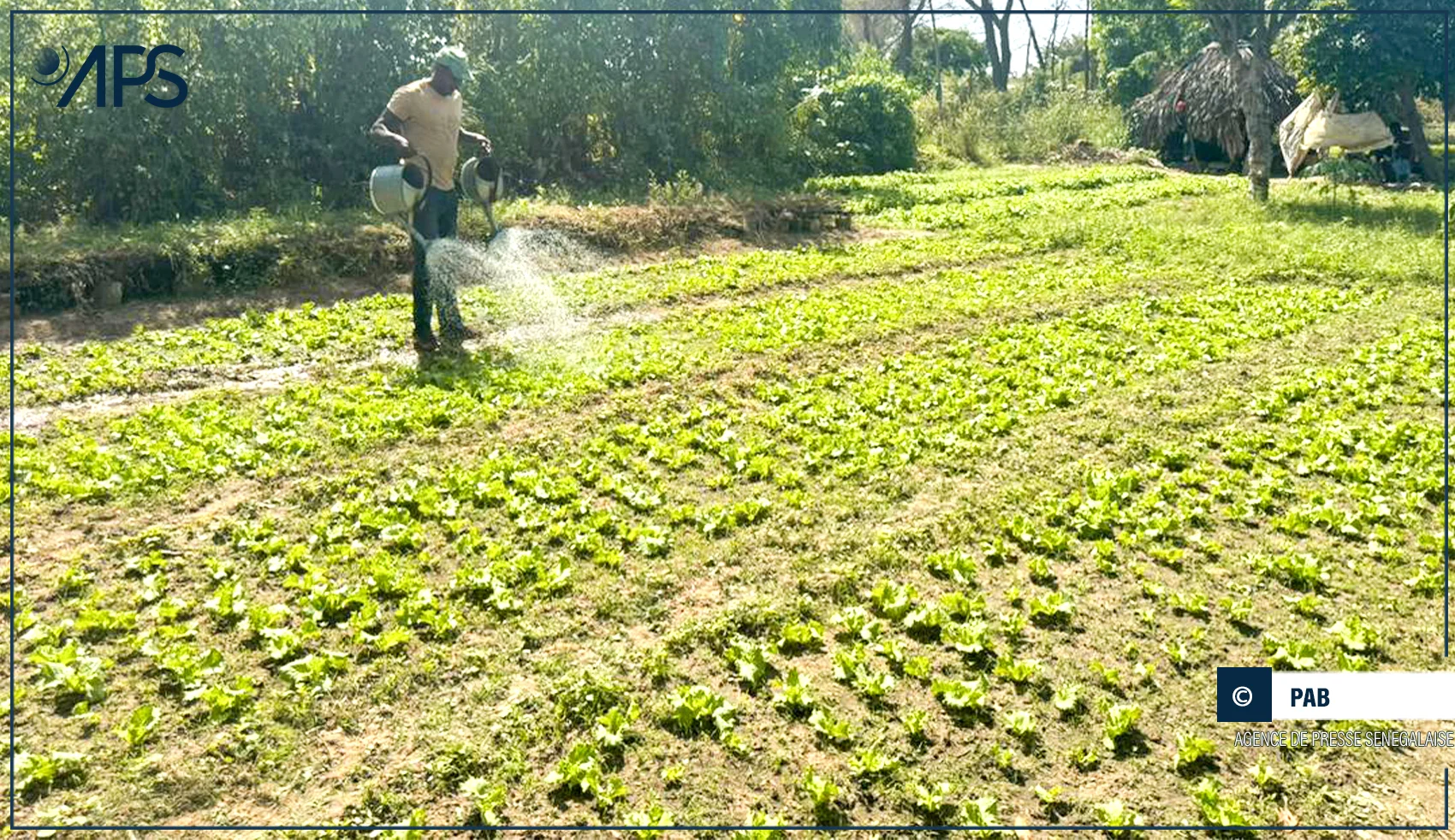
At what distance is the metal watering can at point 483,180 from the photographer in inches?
335

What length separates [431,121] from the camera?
819cm

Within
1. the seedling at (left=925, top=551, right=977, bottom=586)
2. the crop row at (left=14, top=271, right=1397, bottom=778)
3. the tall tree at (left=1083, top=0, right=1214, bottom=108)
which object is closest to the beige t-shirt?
the crop row at (left=14, top=271, right=1397, bottom=778)

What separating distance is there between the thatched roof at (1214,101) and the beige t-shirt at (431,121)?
20.4 meters

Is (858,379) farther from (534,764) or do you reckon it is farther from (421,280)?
(534,764)

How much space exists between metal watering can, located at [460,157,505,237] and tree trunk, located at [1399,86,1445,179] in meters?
19.3

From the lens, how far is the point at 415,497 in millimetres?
5660

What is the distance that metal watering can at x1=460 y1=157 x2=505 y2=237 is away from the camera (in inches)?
335

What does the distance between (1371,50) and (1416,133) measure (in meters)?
3.45

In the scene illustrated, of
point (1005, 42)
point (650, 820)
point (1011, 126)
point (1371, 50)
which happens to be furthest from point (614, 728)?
point (1005, 42)

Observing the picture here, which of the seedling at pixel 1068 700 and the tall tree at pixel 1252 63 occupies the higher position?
the tall tree at pixel 1252 63

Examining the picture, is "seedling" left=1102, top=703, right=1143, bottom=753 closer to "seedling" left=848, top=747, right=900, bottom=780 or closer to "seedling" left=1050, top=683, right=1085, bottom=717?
"seedling" left=1050, top=683, right=1085, bottom=717

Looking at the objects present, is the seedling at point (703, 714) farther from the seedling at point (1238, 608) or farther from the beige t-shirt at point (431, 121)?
the beige t-shirt at point (431, 121)

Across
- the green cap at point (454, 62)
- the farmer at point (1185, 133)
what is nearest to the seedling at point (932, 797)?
the green cap at point (454, 62)

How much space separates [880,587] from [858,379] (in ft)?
11.8
